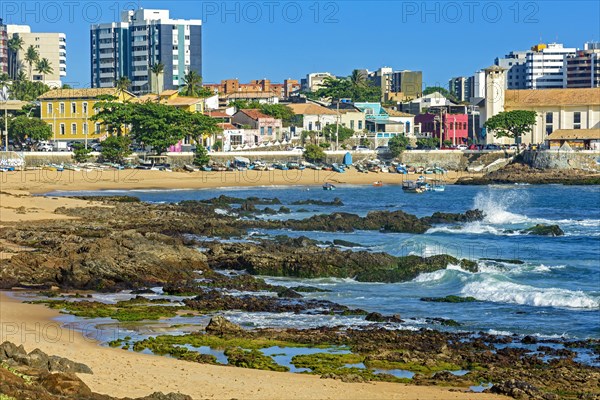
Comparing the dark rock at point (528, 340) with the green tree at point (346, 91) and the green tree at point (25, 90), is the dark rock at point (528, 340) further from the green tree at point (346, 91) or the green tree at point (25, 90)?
the green tree at point (346, 91)

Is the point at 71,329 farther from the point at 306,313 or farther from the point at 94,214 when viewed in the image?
the point at 94,214

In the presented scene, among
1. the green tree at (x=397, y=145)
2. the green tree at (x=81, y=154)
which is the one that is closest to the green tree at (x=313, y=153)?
the green tree at (x=397, y=145)

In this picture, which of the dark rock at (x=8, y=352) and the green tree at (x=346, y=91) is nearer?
the dark rock at (x=8, y=352)

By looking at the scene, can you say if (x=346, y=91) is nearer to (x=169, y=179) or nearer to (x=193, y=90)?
(x=193, y=90)

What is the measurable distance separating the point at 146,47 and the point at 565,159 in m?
74.1

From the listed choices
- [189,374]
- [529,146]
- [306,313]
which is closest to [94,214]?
[306,313]

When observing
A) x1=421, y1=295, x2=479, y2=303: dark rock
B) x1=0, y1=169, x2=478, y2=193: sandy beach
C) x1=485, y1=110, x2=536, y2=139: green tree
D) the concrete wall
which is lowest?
x1=421, y1=295, x2=479, y2=303: dark rock

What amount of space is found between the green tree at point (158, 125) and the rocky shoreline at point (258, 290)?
43280 mm

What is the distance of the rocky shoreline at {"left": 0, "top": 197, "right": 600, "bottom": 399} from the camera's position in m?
21.6

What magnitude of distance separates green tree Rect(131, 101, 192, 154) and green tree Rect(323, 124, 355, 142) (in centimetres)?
2178

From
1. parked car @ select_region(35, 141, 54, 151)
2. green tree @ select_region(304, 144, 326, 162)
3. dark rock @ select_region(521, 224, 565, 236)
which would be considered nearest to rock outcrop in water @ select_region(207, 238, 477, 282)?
dark rock @ select_region(521, 224, 565, 236)

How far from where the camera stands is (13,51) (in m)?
168

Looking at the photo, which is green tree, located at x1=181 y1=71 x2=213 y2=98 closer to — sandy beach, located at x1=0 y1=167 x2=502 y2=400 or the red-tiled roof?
the red-tiled roof

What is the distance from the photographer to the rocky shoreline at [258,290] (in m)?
21.6
